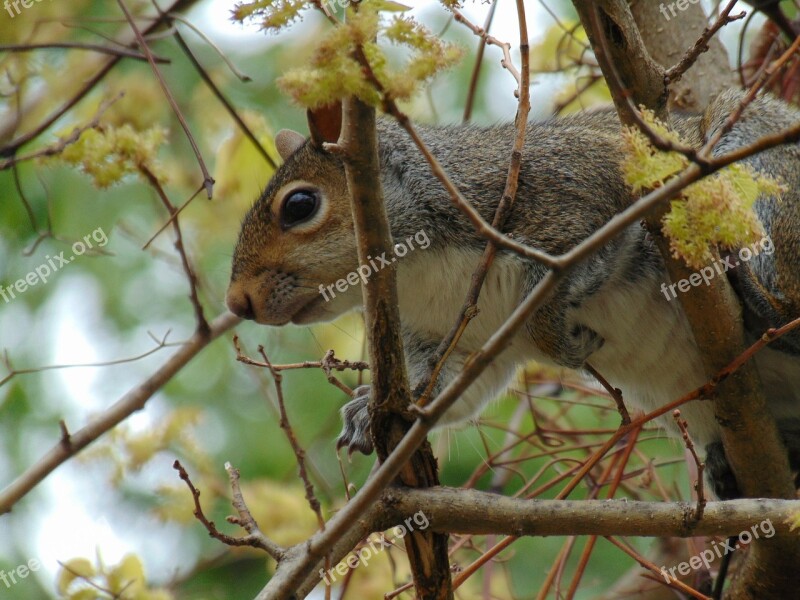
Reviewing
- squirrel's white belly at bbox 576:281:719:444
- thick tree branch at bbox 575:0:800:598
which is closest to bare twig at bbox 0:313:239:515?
squirrel's white belly at bbox 576:281:719:444

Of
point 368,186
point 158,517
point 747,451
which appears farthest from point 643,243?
point 158,517

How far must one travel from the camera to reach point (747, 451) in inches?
113

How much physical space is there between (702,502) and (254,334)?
3.34m

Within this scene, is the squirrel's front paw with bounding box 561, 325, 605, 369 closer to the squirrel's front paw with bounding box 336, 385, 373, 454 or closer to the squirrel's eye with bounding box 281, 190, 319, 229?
the squirrel's front paw with bounding box 336, 385, 373, 454

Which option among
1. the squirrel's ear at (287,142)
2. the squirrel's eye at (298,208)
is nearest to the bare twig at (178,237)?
the squirrel's eye at (298,208)

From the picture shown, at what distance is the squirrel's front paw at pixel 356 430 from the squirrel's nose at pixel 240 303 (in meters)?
0.40

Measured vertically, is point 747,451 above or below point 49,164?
below

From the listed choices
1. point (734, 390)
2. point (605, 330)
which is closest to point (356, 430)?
point (605, 330)

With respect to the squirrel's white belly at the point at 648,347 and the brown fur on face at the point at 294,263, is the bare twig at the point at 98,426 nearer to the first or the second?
the brown fur on face at the point at 294,263

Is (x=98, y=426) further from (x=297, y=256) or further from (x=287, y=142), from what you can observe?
(x=287, y=142)

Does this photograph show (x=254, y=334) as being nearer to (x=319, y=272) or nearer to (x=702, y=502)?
(x=319, y=272)

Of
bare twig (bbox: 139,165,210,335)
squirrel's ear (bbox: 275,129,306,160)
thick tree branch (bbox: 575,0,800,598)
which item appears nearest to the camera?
thick tree branch (bbox: 575,0,800,598)

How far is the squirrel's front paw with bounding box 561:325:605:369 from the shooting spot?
2.90 metres

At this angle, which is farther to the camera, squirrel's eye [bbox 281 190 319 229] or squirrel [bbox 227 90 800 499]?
squirrel's eye [bbox 281 190 319 229]
